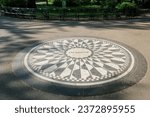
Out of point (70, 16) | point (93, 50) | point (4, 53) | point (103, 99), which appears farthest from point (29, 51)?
point (70, 16)

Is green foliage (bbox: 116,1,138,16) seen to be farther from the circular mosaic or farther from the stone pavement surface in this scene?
the circular mosaic

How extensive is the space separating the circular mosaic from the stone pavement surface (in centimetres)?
78

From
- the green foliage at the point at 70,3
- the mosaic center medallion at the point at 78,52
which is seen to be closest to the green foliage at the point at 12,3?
the green foliage at the point at 70,3

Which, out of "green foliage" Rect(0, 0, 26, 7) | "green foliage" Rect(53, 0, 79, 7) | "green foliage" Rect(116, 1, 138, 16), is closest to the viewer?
"green foliage" Rect(116, 1, 138, 16)

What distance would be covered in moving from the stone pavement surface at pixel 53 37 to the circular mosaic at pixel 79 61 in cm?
78

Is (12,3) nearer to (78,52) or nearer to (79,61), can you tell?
(78,52)

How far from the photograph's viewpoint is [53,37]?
1355cm

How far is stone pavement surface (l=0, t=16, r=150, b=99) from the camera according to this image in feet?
25.5

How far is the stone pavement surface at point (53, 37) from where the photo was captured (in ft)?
25.5

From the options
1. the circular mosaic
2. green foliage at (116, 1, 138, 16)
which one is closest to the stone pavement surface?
the circular mosaic

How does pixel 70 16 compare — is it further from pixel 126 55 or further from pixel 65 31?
pixel 126 55

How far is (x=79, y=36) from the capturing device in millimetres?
13602

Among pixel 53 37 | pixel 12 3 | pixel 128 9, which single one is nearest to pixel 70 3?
pixel 12 3

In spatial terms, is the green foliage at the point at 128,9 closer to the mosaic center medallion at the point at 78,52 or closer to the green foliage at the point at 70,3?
the green foliage at the point at 70,3
